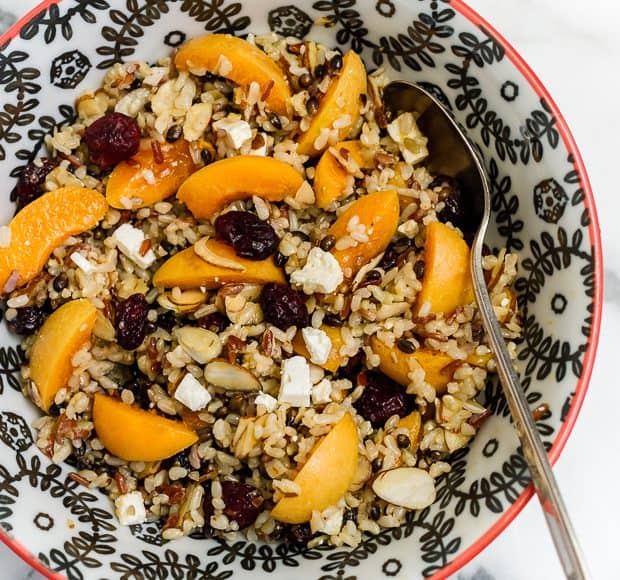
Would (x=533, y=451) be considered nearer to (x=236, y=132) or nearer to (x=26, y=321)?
(x=236, y=132)

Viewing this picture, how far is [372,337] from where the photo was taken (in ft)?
5.30

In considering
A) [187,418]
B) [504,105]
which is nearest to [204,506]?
[187,418]

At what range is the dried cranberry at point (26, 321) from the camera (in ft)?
5.30

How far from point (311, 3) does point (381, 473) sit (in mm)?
908

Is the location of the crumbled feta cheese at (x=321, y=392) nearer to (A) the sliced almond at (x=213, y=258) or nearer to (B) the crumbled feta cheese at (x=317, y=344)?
(B) the crumbled feta cheese at (x=317, y=344)

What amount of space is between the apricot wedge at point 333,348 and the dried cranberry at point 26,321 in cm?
50

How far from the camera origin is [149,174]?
1.65 m

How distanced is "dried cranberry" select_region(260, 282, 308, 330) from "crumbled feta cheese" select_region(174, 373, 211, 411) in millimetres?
182

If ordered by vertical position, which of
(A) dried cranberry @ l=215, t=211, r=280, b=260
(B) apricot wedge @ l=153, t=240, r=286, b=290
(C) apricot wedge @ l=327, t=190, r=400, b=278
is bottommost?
(B) apricot wedge @ l=153, t=240, r=286, b=290

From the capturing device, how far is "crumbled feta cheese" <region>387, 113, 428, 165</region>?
5.54ft

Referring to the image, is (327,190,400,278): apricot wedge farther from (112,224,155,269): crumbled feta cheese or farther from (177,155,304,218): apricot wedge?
(112,224,155,269): crumbled feta cheese

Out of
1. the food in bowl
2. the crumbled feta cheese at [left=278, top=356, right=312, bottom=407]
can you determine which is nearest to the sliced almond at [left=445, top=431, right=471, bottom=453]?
the food in bowl

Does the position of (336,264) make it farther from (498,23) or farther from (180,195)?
(498,23)

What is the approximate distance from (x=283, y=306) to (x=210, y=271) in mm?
153
